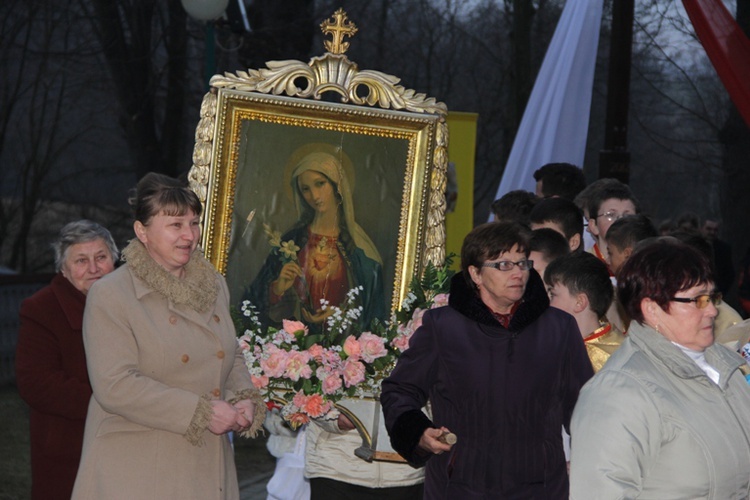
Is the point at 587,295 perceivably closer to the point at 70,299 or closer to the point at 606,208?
the point at 606,208

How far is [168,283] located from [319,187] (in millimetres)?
1507

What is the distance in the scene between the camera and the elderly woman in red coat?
18.2 ft

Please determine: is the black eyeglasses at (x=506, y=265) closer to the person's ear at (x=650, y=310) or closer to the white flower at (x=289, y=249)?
the person's ear at (x=650, y=310)

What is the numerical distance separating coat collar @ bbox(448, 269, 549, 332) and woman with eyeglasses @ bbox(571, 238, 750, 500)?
3.09 ft

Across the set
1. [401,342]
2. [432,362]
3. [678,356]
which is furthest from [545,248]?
[678,356]

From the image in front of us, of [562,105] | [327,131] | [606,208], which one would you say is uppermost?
[562,105]

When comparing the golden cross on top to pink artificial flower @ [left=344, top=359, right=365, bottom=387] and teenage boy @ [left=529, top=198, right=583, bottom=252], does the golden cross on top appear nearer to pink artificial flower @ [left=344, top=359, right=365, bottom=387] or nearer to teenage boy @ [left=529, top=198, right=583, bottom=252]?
teenage boy @ [left=529, top=198, right=583, bottom=252]

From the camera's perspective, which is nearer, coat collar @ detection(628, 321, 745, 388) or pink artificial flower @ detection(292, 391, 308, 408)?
coat collar @ detection(628, 321, 745, 388)

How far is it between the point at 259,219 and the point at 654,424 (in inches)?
119

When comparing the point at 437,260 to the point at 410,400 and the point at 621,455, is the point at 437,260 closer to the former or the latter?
the point at 410,400

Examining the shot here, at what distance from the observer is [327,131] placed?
612 centimetres

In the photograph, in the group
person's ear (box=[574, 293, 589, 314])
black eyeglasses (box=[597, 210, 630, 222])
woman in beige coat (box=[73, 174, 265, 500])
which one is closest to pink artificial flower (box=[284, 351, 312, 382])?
woman in beige coat (box=[73, 174, 265, 500])

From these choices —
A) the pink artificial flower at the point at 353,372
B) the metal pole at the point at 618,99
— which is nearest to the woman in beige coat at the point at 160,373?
the pink artificial flower at the point at 353,372

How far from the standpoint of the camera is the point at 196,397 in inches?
184
